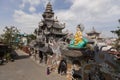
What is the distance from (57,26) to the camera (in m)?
44.9

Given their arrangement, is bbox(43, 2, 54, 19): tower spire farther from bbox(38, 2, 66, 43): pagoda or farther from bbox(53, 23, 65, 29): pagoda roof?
bbox(53, 23, 65, 29): pagoda roof

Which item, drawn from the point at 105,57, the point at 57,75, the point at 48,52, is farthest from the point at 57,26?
the point at 105,57

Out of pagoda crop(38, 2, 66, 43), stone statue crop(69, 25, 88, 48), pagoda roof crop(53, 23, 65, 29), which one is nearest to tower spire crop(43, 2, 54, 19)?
pagoda crop(38, 2, 66, 43)

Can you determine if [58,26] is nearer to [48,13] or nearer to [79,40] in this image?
[48,13]

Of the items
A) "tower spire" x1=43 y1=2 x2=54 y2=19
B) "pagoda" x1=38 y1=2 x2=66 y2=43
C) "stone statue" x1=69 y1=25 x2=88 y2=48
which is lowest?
"stone statue" x1=69 y1=25 x2=88 y2=48

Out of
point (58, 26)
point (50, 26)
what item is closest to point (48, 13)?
point (58, 26)

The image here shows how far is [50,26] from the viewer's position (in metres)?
42.8

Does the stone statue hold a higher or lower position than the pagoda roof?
lower

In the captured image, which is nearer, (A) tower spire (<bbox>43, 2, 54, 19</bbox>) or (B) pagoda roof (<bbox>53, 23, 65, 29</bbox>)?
(B) pagoda roof (<bbox>53, 23, 65, 29</bbox>)

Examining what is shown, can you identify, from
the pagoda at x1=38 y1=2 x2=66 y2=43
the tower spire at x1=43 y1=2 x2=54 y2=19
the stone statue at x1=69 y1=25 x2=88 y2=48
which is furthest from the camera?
the tower spire at x1=43 y1=2 x2=54 y2=19

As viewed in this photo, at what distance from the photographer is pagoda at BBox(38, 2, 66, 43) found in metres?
42.4

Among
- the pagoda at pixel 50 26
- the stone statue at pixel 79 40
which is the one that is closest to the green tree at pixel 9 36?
the pagoda at pixel 50 26

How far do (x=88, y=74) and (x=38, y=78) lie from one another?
11750mm

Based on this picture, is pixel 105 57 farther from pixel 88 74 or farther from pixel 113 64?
pixel 88 74
